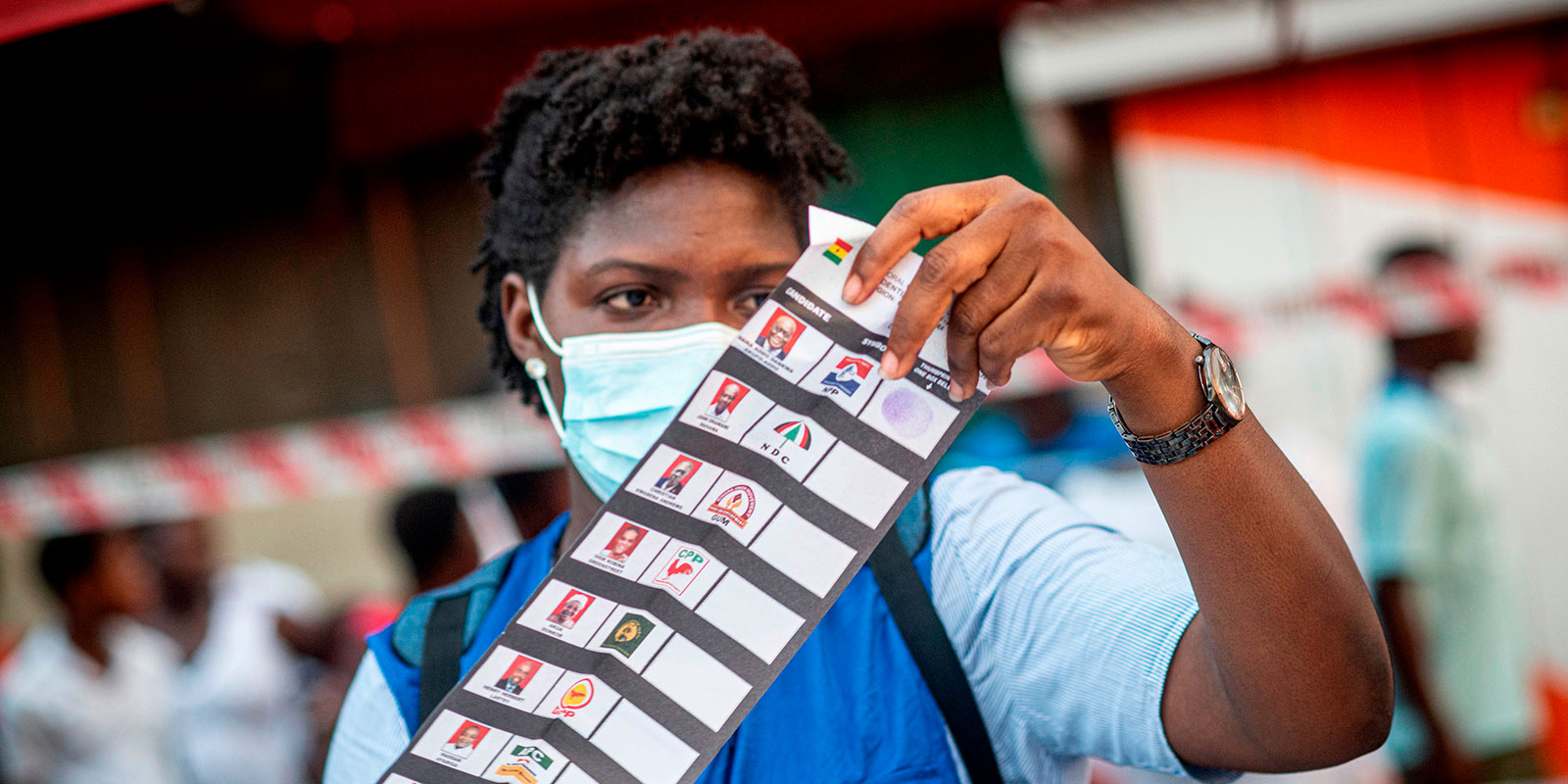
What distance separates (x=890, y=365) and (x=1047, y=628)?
412 millimetres

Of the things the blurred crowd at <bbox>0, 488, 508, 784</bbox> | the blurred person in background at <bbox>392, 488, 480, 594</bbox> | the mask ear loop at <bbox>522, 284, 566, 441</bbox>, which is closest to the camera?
the mask ear loop at <bbox>522, 284, 566, 441</bbox>

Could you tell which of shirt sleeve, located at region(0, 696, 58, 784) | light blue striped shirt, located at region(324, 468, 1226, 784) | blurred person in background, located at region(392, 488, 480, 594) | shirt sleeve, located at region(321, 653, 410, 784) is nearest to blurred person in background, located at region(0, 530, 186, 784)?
shirt sleeve, located at region(0, 696, 58, 784)

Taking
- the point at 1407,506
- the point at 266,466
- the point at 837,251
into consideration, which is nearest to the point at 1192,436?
the point at 837,251

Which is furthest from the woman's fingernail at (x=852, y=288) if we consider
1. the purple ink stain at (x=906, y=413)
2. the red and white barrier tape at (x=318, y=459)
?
the red and white barrier tape at (x=318, y=459)

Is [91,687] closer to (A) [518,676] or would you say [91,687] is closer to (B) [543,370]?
(B) [543,370]

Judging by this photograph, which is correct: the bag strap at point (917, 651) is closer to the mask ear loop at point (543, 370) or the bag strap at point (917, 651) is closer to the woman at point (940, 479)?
the woman at point (940, 479)

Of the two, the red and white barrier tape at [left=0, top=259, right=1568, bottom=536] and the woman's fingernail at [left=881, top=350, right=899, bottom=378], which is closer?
the woman's fingernail at [left=881, top=350, right=899, bottom=378]

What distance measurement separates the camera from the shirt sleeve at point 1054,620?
1.13m

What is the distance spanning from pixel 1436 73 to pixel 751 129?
3.99 metres

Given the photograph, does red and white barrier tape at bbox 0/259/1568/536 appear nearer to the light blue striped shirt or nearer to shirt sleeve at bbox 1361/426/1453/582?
shirt sleeve at bbox 1361/426/1453/582

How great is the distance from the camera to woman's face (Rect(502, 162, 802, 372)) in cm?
139

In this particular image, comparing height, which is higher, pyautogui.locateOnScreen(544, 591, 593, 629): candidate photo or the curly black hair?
the curly black hair

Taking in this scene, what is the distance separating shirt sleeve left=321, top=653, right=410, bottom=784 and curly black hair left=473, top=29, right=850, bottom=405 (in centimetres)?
57

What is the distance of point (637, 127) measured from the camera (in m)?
1.46
